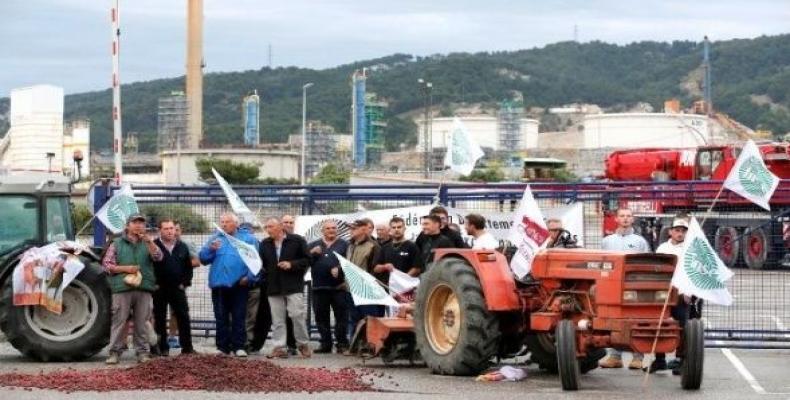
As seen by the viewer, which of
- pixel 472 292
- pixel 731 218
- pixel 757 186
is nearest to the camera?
pixel 472 292

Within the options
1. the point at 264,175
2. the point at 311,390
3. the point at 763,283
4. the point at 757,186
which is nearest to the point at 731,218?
the point at 763,283

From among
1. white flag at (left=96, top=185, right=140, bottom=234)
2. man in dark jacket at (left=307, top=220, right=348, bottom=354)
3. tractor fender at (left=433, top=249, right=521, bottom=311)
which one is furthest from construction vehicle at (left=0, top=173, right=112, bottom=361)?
tractor fender at (left=433, top=249, right=521, bottom=311)

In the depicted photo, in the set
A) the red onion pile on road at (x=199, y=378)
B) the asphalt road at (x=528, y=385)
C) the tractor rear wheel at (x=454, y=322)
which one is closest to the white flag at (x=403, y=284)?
the asphalt road at (x=528, y=385)

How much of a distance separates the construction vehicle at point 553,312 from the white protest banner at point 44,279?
3950mm

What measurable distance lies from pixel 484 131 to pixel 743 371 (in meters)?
131

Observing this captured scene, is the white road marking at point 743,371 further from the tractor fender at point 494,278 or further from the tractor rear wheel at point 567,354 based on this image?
the tractor fender at point 494,278

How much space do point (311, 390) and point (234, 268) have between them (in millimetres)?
3661

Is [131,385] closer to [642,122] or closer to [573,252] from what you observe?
[573,252]

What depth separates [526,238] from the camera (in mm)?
15039

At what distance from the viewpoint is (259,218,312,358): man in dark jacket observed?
1708 cm

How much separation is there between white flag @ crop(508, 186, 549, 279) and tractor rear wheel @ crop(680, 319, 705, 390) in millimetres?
1768

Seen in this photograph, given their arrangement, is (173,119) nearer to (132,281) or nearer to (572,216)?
(572,216)

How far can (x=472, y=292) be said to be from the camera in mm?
14602

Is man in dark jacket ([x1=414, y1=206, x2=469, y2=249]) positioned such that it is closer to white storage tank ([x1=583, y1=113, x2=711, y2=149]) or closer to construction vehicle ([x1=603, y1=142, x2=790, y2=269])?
construction vehicle ([x1=603, y1=142, x2=790, y2=269])
